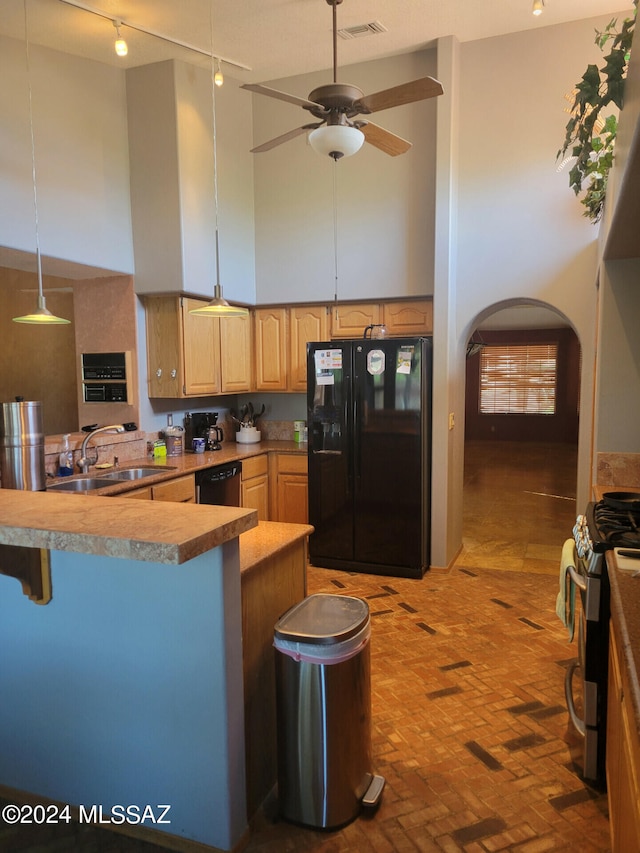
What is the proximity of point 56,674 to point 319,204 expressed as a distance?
13.6 ft

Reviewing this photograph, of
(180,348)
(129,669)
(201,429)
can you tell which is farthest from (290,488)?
(129,669)

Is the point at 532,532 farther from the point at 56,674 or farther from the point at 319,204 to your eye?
the point at 56,674

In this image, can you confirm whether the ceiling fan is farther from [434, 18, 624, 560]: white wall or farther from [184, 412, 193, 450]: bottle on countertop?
[184, 412, 193, 450]: bottle on countertop

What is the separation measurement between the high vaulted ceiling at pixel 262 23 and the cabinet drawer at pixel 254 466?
3.06m

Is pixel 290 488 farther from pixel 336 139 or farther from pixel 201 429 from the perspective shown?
pixel 336 139

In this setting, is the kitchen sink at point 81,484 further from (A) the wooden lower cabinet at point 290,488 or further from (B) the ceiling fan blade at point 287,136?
(B) the ceiling fan blade at point 287,136

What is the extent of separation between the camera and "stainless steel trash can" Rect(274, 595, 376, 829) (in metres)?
1.86

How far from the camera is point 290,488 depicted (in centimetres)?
500

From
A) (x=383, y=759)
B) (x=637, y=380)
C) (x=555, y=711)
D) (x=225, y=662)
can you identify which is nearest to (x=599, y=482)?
(x=637, y=380)

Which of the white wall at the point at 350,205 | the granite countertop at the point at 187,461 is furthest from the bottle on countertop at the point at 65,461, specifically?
the white wall at the point at 350,205

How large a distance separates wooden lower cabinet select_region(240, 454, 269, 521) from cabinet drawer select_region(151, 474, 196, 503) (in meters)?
0.62

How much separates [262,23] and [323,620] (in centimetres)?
380

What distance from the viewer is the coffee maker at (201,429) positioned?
4996 millimetres

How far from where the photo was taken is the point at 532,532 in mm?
5629
